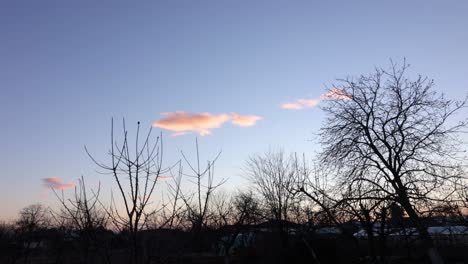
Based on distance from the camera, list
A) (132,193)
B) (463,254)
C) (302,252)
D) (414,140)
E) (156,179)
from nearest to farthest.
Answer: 1. (132,193)
2. (156,179)
3. (414,140)
4. (302,252)
5. (463,254)

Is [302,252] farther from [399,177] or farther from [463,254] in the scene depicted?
[463,254]

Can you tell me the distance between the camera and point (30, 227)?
399 inches

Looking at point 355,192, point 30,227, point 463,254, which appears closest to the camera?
point 30,227

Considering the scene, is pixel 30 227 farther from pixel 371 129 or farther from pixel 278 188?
pixel 278 188

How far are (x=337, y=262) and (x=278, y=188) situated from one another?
10.8 meters

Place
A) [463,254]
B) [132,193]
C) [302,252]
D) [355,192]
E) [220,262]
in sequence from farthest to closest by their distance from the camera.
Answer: [220,262] → [463,254] → [302,252] → [355,192] → [132,193]

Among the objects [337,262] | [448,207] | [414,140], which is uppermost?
[414,140]

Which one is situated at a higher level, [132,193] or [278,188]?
[278,188]

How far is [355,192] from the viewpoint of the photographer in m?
15.0

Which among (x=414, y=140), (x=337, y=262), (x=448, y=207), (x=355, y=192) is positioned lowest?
(x=337, y=262)

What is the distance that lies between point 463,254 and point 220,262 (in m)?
15.0

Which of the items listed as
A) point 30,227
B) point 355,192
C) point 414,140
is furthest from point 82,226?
point 414,140

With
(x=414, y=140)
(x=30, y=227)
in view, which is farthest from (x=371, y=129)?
(x=30, y=227)

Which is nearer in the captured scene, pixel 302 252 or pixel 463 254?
pixel 302 252
